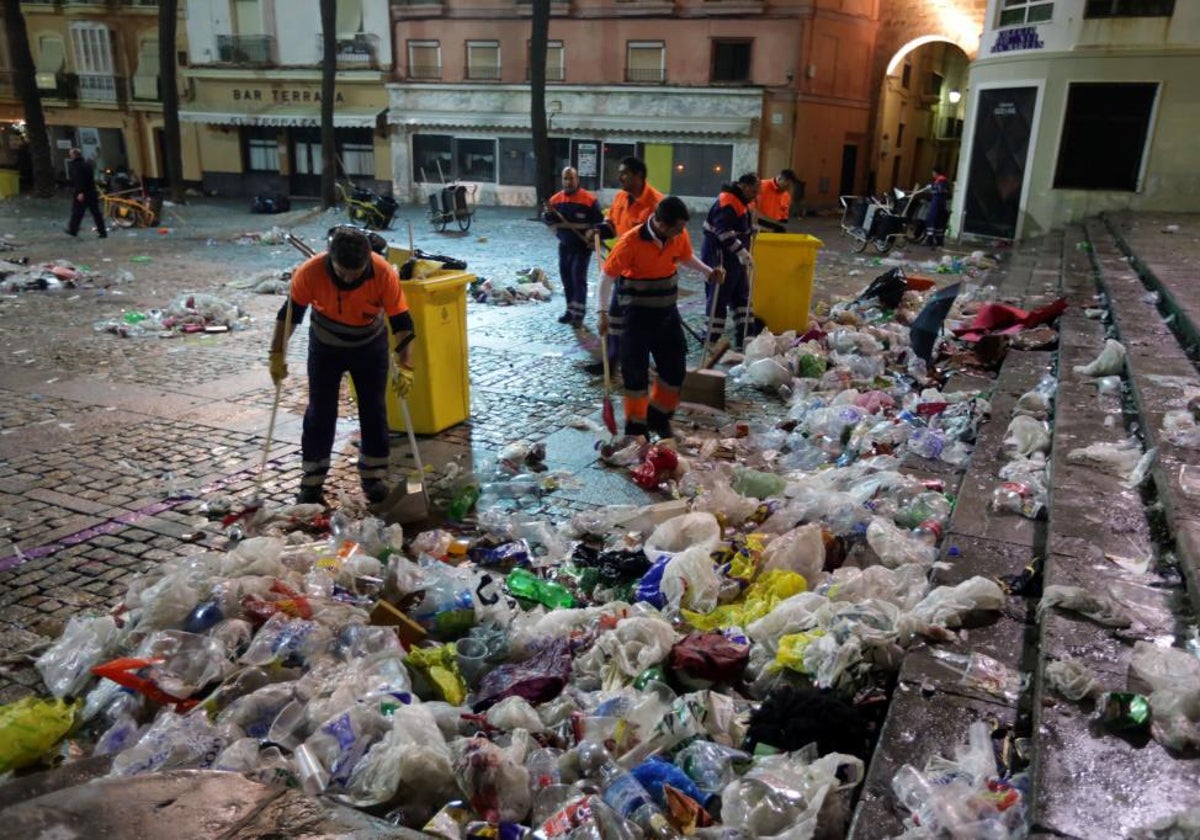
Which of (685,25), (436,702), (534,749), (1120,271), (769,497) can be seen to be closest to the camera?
(534,749)

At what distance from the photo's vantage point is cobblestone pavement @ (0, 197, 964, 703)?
176 inches

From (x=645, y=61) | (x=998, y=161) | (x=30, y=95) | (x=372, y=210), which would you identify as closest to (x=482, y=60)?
(x=645, y=61)

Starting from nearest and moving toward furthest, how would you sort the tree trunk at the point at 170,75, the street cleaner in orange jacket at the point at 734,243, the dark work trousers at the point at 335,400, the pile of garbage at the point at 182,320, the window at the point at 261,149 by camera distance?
the dark work trousers at the point at 335,400
the street cleaner in orange jacket at the point at 734,243
the pile of garbage at the point at 182,320
the tree trunk at the point at 170,75
the window at the point at 261,149

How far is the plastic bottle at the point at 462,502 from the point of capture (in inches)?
198

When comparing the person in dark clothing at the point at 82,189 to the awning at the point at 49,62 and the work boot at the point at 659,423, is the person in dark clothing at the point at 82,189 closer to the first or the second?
the work boot at the point at 659,423

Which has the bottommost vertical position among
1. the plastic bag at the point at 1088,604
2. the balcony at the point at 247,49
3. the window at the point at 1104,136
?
the plastic bag at the point at 1088,604

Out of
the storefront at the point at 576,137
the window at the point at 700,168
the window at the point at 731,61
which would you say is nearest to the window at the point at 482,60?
the storefront at the point at 576,137

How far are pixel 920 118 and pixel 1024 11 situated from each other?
1746 centimetres

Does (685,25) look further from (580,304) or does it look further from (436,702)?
(436,702)

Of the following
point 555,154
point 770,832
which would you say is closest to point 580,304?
point 770,832

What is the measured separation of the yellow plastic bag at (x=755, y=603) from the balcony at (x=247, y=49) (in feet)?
105

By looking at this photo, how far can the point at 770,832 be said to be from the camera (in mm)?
2473

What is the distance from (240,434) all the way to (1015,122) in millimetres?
15815

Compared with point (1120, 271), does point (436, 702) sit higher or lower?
lower
